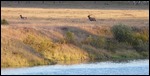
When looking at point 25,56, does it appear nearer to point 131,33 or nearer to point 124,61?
point 124,61

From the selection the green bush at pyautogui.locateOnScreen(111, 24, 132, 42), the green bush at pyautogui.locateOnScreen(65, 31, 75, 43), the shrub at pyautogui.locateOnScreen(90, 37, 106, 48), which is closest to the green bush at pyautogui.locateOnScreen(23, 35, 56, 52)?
the green bush at pyautogui.locateOnScreen(65, 31, 75, 43)

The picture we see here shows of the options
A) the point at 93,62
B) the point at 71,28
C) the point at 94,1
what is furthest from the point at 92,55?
the point at 94,1

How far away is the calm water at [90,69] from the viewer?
3688 centimetres

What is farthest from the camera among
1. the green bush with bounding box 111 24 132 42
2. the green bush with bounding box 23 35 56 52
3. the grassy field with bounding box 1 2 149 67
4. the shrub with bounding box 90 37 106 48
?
the green bush with bounding box 111 24 132 42

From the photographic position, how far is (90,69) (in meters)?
38.9

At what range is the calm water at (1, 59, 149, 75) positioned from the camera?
3688cm

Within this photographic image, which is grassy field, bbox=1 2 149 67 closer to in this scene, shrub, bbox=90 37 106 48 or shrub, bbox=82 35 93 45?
shrub, bbox=82 35 93 45

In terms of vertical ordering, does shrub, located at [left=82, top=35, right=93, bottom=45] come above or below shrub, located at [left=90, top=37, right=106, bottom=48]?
above

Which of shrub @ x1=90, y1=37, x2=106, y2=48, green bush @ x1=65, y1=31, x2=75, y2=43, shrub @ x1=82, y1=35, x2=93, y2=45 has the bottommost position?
shrub @ x1=90, y1=37, x2=106, y2=48

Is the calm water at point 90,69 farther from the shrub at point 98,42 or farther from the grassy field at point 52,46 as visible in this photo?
the shrub at point 98,42

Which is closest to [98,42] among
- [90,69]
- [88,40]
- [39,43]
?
[88,40]

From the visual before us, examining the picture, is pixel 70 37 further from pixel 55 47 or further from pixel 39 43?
pixel 39 43

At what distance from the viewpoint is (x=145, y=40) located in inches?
1924

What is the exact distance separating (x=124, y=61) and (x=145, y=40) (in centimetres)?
547
